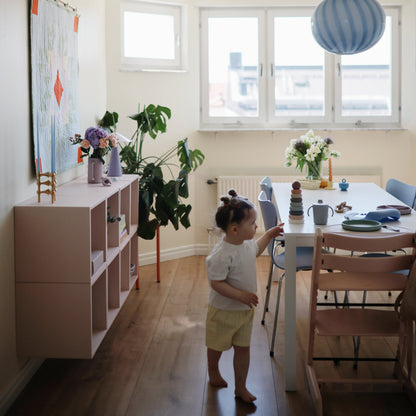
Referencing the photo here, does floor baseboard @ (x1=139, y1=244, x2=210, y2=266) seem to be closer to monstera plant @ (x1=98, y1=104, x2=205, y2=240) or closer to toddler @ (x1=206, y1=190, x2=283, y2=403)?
monstera plant @ (x1=98, y1=104, x2=205, y2=240)

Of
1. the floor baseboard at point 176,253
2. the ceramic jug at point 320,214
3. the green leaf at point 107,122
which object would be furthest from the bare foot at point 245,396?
the floor baseboard at point 176,253

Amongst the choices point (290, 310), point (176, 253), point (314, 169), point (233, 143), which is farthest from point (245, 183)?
point (290, 310)

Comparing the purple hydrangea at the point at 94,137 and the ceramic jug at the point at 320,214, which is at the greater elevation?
the purple hydrangea at the point at 94,137

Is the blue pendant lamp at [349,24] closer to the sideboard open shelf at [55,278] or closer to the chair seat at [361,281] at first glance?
the chair seat at [361,281]

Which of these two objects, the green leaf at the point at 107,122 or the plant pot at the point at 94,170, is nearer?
the plant pot at the point at 94,170

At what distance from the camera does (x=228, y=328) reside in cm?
265

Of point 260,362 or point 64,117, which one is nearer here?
point 260,362

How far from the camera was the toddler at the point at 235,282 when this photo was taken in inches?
100

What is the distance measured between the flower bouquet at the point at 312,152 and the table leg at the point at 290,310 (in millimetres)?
1670

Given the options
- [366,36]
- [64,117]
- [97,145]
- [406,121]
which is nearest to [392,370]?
[366,36]

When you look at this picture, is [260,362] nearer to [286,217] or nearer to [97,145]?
[286,217]

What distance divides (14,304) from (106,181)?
958mm

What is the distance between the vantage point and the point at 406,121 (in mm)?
5375

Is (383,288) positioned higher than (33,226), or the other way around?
(33,226)
